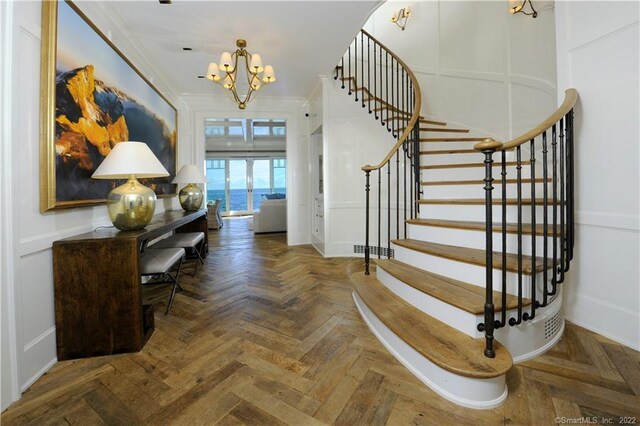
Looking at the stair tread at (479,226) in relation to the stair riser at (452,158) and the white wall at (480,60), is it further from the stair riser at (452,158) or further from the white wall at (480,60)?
the white wall at (480,60)

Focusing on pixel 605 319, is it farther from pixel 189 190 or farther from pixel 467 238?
pixel 189 190

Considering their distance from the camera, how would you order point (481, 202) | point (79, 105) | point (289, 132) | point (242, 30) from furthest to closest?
point (289, 132) → point (242, 30) → point (481, 202) → point (79, 105)

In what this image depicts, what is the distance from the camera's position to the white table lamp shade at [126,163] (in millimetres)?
1868

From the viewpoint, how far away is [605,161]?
1818mm

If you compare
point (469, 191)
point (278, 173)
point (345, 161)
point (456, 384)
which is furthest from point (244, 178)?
point (456, 384)

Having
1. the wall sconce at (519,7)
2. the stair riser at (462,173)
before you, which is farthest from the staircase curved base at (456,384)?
the wall sconce at (519,7)

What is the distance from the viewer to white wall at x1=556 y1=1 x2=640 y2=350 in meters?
1.71

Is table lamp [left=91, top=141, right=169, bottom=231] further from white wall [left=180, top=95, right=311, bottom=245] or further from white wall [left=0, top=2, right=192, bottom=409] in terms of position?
white wall [left=180, top=95, right=311, bottom=245]

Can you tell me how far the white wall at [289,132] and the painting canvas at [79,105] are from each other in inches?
82.7

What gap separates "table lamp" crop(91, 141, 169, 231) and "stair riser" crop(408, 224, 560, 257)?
2139 mm

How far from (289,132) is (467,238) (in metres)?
3.87

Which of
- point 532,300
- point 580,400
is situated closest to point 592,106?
point 532,300

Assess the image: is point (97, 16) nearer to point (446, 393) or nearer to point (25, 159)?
point (25, 159)

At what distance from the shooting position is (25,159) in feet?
4.82
